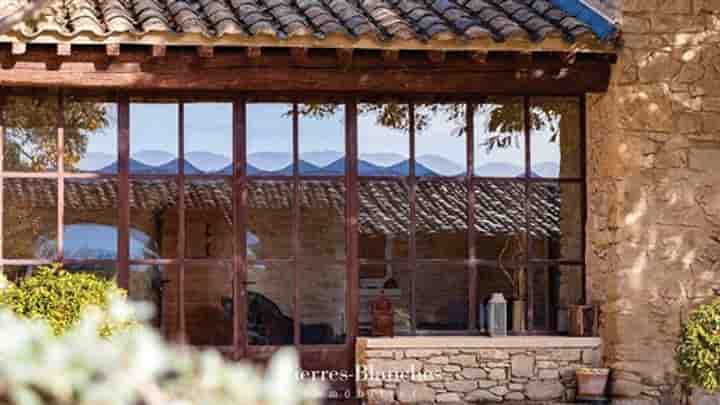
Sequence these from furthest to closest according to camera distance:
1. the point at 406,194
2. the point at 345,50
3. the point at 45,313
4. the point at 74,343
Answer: the point at 406,194
the point at 345,50
the point at 45,313
the point at 74,343

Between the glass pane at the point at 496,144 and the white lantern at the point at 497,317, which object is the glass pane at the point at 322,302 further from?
the glass pane at the point at 496,144

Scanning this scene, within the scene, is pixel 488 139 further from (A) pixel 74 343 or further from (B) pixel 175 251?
(A) pixel 74 343

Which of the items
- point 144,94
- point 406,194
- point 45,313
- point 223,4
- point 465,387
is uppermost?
point 223,4

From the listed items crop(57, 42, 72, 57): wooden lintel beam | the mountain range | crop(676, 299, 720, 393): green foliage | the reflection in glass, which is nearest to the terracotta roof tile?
crop(57, 42, 72, 57): wooden lintel beam

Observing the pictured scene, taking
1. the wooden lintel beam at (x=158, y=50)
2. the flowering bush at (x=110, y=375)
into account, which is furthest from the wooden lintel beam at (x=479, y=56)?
the flowering bush at (x=110, y=375)

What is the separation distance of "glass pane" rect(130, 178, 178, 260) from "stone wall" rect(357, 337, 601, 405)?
5.74 feet

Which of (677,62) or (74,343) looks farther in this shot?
(677,62)

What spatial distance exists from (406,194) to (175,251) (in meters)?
1.91

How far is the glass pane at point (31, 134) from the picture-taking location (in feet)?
29.2

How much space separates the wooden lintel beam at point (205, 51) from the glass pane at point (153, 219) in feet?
3.43

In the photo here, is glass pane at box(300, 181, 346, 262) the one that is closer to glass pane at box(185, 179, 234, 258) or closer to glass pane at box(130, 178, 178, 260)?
glass pane at box(185, 179, 234, 258)

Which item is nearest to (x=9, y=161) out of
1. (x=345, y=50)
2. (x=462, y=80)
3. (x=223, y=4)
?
(x=223, y=4)

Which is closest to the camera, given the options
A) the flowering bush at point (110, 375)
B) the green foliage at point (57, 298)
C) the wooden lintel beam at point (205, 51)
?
the flowering bush at point (110, 375)

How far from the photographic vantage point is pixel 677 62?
8930mm
